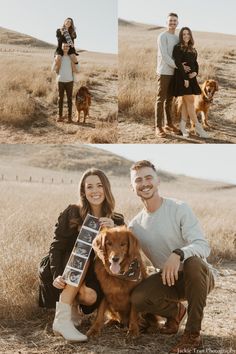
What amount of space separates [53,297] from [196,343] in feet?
3.97

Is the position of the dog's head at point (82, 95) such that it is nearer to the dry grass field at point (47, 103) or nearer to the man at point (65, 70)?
the man at point (65, 70)

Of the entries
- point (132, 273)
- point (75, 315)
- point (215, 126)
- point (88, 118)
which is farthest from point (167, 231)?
point (88, 118)

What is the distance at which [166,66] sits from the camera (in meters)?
8.47

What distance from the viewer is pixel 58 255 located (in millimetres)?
4473

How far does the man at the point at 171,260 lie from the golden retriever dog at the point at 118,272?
3.7 inches

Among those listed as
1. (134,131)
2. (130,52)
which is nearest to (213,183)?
(130,52)

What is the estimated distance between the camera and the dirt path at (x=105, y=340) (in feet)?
13.6

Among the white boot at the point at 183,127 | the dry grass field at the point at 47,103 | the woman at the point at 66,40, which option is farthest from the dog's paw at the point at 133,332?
the dry grass field at the point at 47,103

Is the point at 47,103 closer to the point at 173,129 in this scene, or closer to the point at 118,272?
the point at 173,129

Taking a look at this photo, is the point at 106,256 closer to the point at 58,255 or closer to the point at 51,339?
the point at 58,255

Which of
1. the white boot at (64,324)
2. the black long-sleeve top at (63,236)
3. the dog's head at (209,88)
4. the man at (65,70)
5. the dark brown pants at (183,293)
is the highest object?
the man at (65,70)

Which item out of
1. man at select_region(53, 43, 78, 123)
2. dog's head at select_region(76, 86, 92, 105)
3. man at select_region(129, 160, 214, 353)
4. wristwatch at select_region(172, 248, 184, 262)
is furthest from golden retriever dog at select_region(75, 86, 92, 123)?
wristwatch at select_region(172, 248, 184, 262)

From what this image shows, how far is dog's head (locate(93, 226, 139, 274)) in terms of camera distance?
4.04 meters

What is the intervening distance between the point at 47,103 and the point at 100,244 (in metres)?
7.46
